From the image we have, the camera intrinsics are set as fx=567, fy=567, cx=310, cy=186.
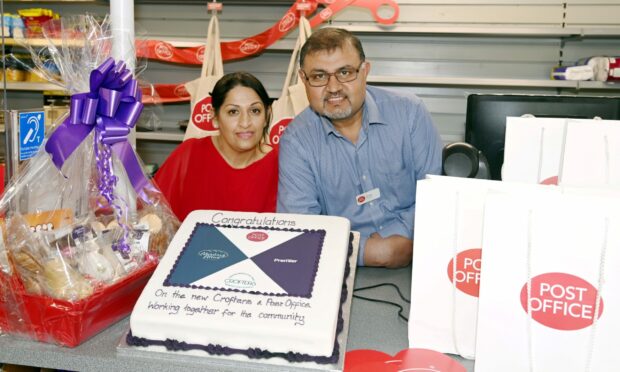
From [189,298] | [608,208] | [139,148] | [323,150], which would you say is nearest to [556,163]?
[608,208]

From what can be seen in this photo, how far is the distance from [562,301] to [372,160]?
4.38ft

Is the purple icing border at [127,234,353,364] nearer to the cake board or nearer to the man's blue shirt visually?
the cake board

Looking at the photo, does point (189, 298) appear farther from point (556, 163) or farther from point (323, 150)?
point (323, 150)

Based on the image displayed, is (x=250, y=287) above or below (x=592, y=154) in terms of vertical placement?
below

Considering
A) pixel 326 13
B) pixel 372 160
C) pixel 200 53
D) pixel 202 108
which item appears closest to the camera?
pixel 372 160

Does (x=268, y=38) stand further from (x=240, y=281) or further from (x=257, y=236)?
(x=240, y=281)

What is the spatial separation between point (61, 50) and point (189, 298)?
584 millimetres

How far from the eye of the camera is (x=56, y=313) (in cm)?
101

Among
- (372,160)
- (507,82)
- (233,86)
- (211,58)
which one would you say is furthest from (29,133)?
(507,82)

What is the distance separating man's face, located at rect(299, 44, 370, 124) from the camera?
2.09 meters

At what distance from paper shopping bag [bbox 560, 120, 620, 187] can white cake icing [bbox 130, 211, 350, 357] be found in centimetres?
55

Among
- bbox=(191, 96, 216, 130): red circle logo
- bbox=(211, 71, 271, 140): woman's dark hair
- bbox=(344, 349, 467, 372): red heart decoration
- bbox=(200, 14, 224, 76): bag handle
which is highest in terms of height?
bbox=(200, 14, 224, 76): bag handle

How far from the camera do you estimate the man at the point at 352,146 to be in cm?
210

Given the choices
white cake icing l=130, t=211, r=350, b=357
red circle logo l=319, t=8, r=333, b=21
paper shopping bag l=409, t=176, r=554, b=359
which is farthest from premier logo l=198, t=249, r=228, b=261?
red circle logo l=319, t=8, r=333, b=21
